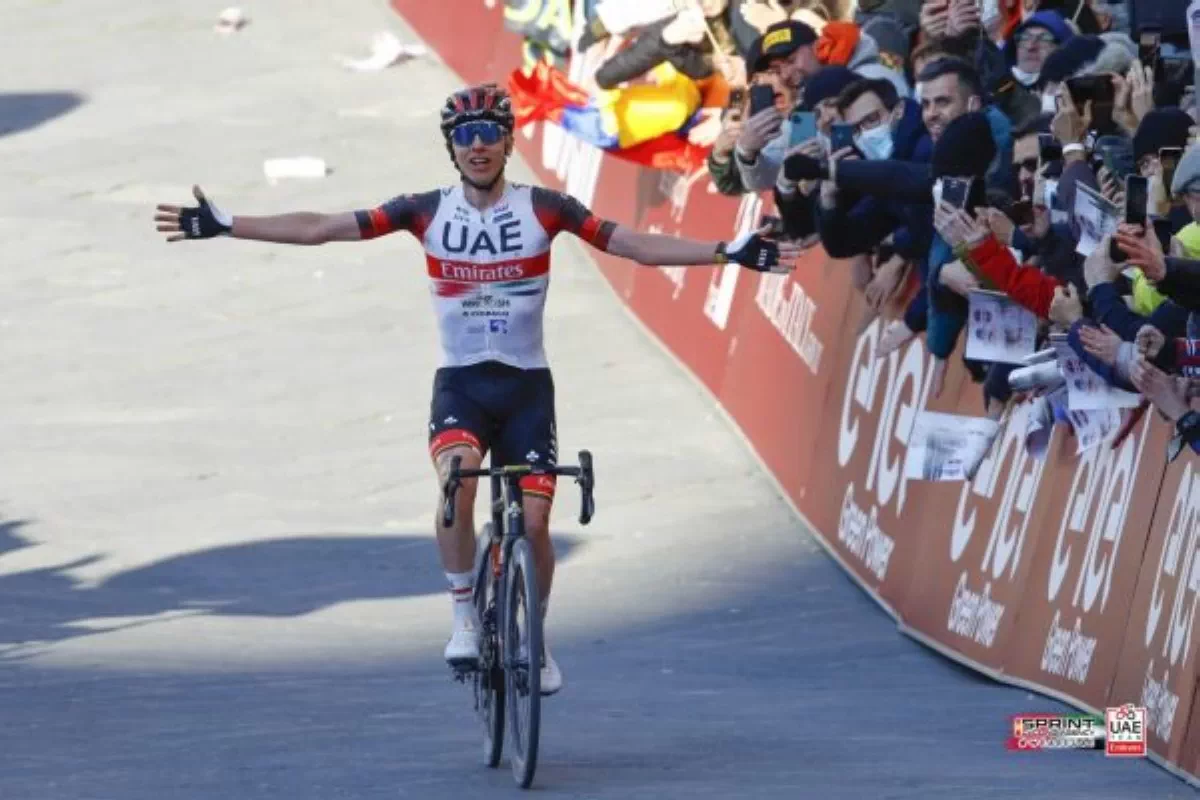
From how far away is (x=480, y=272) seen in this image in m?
11.4

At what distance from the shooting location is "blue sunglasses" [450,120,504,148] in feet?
37.0

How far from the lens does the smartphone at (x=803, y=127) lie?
49.8ft

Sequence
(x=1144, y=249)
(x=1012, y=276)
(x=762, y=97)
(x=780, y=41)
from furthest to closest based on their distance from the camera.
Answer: (x=762, y=97) < (x=780, y=41) < (x=1012, y=276) < (x=1144, y=249)

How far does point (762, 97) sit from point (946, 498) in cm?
280

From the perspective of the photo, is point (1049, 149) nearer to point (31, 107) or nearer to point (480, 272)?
point (480, 272)

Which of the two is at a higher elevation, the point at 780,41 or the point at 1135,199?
the point at 1135,199

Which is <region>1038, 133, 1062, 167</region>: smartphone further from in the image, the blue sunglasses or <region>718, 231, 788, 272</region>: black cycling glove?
the blue sunglasses

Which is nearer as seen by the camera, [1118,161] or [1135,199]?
[1135,199]

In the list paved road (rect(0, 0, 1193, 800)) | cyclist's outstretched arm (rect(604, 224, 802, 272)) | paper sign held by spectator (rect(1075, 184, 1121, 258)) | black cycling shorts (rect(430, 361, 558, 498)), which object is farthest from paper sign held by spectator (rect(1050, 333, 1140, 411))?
black cycling shorts (rect(430, 361, 558, 498))

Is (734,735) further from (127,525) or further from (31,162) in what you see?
(31,162)

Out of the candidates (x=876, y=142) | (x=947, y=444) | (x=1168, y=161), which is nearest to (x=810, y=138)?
(x=876, y=142)

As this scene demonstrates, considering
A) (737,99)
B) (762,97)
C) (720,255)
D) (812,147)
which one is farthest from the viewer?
(737,99)

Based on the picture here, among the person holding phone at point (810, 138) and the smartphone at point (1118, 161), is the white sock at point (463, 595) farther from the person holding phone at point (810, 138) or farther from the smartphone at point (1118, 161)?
the person holding phone at point (810, 138)

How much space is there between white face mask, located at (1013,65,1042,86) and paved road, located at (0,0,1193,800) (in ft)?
8.43
